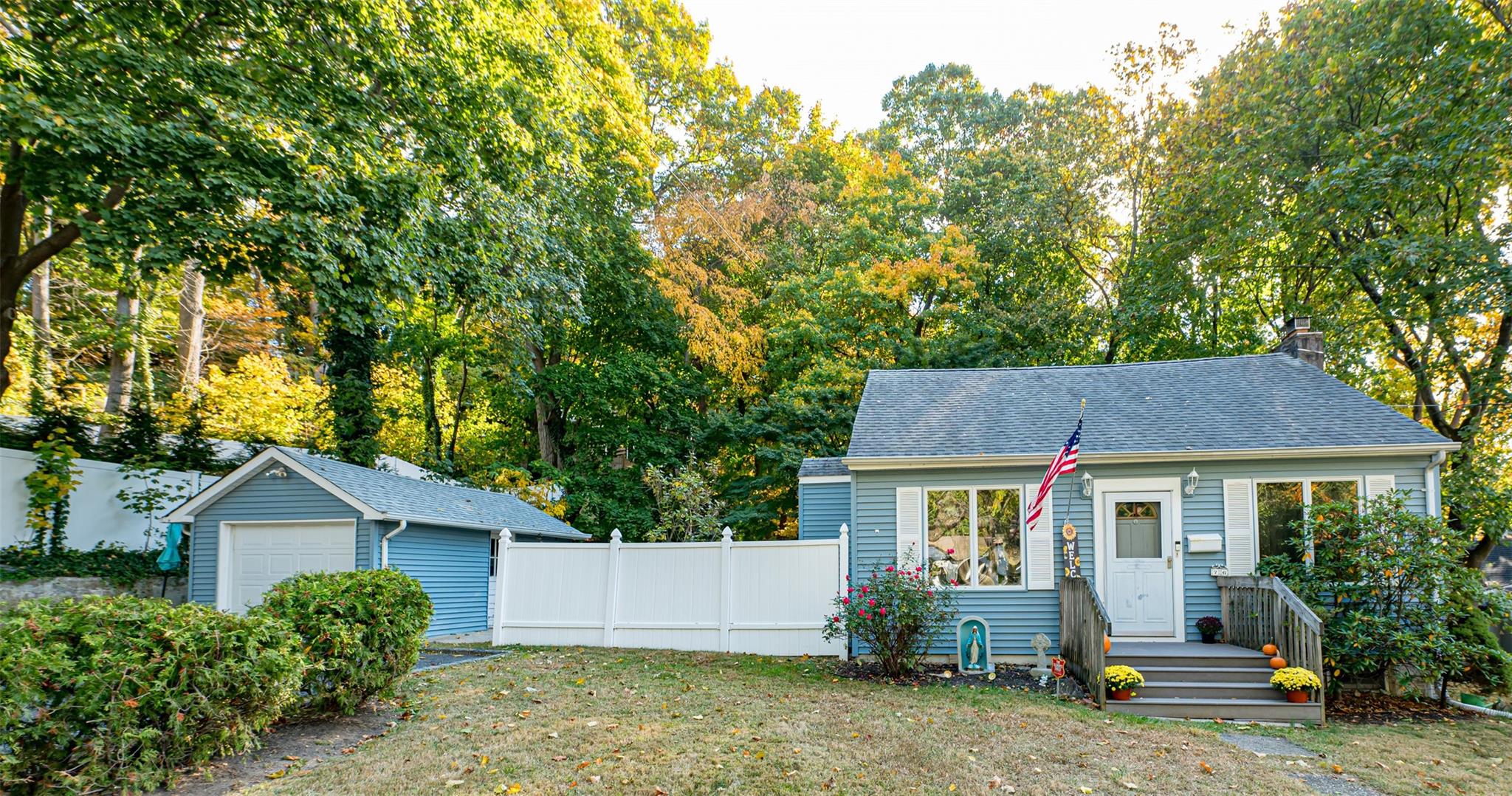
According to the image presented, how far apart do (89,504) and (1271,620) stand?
1592cm

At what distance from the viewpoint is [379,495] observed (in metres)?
12.1

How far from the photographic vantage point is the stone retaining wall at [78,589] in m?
10.4

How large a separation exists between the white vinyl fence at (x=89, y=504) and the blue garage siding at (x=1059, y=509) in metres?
11.1

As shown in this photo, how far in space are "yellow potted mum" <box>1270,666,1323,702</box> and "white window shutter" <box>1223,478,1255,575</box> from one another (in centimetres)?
211

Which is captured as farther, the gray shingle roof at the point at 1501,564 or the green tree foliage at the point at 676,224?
the gray shingle roof at the point at 1501,564

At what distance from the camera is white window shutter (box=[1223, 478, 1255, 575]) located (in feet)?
34.6

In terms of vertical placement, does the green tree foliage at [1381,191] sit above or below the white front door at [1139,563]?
above

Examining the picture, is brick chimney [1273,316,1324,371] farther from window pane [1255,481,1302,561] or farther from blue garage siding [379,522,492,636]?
blue garage siding [379,522,492,636]

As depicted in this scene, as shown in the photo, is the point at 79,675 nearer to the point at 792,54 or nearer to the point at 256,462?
the point at 256,462

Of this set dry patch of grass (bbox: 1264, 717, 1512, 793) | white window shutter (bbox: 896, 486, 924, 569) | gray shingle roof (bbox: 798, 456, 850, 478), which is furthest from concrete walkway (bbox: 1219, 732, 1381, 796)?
gray shingle roof (bbox: 798, 456, 850, 478)

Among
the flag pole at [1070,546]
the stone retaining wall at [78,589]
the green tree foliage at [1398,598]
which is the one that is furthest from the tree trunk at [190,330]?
the green tree foliage at [1398,598]

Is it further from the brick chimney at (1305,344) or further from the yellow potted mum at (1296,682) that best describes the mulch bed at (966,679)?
the brick chimney at (1305,344)

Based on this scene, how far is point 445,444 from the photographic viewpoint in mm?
28688

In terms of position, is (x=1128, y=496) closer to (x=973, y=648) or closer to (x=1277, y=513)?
(x=1277, y=513)
